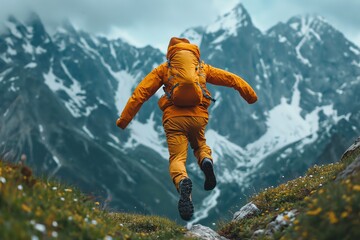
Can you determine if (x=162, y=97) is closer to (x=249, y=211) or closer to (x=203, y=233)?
(x=249, y=211)

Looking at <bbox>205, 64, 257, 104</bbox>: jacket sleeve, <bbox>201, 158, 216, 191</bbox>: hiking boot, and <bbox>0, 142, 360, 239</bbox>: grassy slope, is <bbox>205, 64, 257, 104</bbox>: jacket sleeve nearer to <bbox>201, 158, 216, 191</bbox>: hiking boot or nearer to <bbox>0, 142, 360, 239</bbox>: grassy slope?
<bbox>201, 158, 216, 191</bbox>: hiking boot

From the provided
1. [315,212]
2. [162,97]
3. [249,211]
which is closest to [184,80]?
[162,97]

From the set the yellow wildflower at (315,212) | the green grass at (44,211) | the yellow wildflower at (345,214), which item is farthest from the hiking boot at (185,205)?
the yellow wildflower at (345,214)

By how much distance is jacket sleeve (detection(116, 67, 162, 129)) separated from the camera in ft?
37.5

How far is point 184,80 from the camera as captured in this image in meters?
10.9

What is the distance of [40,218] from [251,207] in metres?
6.14

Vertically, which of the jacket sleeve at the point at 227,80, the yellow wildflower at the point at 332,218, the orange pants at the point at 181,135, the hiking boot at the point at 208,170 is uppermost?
the jacket sleeve at the point at 227,80

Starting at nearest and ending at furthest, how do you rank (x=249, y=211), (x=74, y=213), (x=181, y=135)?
(x=74, y=213)
(x=249, y=211)
(x=181, y=135)

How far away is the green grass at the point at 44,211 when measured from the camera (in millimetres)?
5141

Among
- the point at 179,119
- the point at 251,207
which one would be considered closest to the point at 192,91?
the point at 179,119

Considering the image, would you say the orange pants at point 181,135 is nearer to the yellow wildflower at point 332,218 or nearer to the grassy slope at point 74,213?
the grassy slope at point 74,213

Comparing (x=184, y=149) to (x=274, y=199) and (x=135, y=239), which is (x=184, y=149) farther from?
(x=135, y=239)

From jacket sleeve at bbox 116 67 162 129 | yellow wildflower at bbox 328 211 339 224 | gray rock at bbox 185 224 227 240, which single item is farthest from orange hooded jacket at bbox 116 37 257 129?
yellow wildflower at bbox 328 211 339 224

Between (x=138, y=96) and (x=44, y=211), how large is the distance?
5.69m
